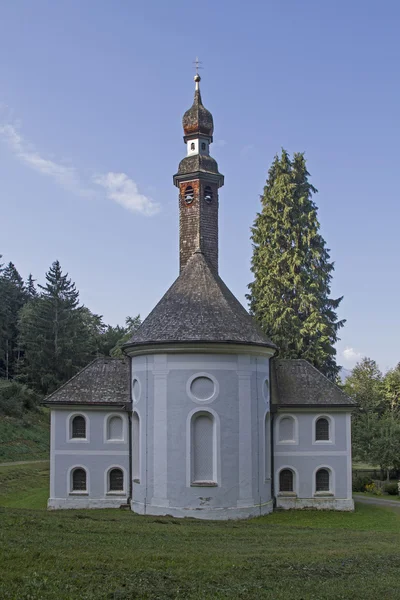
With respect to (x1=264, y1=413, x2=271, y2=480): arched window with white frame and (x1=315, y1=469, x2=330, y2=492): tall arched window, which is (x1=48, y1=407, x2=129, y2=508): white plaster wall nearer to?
(x1=264, y1=413, x2=271, y2=480): arched window with white frame

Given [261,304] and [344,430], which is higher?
[261,304]

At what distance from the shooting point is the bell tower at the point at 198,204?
1190 inches

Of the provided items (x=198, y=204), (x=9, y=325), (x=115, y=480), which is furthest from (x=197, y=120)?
(x=9, y=325)

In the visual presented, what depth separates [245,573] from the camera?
12.2m

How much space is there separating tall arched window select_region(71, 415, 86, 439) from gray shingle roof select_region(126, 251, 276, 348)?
5.05 metres

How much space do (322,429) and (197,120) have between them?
1731cm

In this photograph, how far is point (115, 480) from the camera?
28.5 m

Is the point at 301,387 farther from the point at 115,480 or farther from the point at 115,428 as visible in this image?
the point at 115,480

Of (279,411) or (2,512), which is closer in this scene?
(2,512)

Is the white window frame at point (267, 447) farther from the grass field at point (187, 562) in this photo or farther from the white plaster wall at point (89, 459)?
the white plaster wall at point (89, 459)

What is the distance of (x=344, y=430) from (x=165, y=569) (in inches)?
755

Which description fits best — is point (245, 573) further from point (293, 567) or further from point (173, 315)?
point (173, 315)

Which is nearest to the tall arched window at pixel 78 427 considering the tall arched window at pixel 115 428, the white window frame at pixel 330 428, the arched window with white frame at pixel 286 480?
the tall arched window at pixel 115 428

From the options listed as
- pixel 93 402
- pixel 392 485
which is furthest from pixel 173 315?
pixel 392 485
